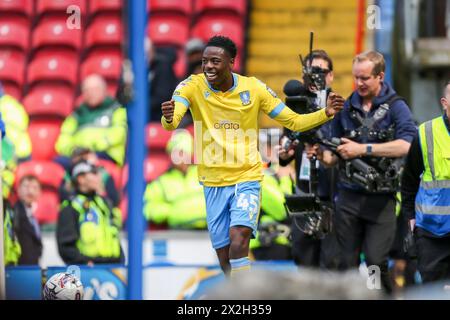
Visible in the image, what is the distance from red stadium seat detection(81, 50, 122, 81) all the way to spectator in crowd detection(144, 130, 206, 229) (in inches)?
57.4

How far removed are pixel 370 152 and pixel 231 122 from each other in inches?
49.8

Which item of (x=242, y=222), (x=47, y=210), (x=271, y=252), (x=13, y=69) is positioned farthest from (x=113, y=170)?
(x=242, y=222)

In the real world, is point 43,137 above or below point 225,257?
above

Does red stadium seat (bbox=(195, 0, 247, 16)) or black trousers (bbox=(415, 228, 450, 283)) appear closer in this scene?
black trousers (bbox=(415, 228, 450, 283))

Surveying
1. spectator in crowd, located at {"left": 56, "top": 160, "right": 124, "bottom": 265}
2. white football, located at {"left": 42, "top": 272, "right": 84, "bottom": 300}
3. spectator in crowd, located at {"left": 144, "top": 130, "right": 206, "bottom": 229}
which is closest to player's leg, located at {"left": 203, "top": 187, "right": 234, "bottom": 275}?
white football, located at {"left": 42, "top": 272, "right": 84, "bottom": 300}

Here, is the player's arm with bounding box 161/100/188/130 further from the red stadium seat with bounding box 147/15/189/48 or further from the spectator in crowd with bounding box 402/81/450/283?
the red stadium seat with bounding box 147/15/189/48

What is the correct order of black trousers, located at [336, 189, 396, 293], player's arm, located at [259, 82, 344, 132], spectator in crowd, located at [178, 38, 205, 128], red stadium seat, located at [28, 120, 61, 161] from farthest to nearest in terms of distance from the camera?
spectator in crowd, located at [178, 38, 205, 128], red stadium seat, located at [28, 120, 61, 161], black trousers, located at [336, 189, 396, 293], player's arm, located at [259, 82, 344, 132]

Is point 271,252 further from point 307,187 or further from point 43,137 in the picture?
point 43,137

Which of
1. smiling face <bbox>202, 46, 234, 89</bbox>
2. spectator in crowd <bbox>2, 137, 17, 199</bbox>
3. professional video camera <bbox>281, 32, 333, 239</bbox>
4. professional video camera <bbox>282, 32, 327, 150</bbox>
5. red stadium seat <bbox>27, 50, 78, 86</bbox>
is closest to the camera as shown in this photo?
smiling face <bbox>202, 46, 234, 89</bbox>

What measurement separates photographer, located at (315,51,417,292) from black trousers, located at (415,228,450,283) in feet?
2.62

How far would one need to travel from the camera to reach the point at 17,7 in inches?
470

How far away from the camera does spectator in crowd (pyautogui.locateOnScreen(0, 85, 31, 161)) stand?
35.4 ft

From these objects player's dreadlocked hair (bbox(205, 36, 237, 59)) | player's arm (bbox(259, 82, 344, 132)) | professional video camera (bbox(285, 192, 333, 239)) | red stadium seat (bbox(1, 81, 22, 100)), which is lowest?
professional video camera (bbox(285, 192, 333, 239))

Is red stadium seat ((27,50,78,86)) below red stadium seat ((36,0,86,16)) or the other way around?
below
